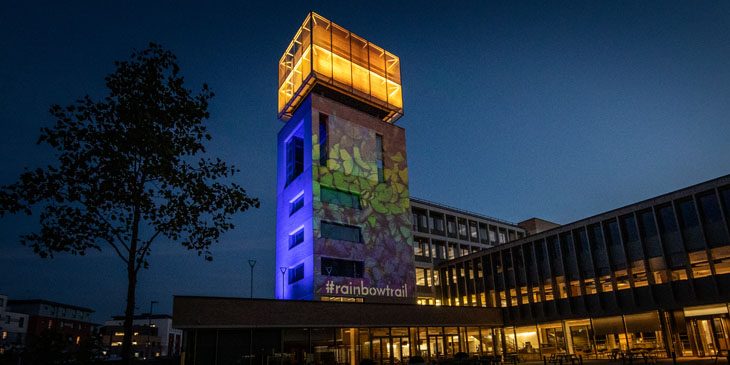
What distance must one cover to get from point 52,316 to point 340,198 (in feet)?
277

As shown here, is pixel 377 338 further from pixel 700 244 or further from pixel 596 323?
pixel 700 244

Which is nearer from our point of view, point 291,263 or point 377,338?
point 377,338

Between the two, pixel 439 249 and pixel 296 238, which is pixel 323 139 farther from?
pixel 439 249

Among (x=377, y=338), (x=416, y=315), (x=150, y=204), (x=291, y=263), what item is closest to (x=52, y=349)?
(x=150, y=204)

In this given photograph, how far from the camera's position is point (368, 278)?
43938mm

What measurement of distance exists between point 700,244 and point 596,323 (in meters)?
9.98

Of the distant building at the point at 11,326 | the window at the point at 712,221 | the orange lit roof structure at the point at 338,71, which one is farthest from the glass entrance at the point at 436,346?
the distant building at the point at 11,326

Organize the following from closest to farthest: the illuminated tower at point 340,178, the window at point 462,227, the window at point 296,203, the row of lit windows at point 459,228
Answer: the illuminated tower at point 340,178, the window at point 296,203, the row of lit windows at point 459,228, the window at point 462,227

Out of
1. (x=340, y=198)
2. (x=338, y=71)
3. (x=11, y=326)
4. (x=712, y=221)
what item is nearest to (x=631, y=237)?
(x=712, y=221)

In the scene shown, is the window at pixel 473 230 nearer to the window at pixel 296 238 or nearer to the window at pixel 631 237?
the window at pixel 296 238

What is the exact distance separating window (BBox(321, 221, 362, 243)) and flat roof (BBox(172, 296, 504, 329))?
33.6ft

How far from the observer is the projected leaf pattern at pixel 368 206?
144 ft

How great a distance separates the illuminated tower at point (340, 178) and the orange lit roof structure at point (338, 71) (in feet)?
0.40

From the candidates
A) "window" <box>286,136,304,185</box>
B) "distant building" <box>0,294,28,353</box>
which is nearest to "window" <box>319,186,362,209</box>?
"window" <box>286,136,304,185</box>
